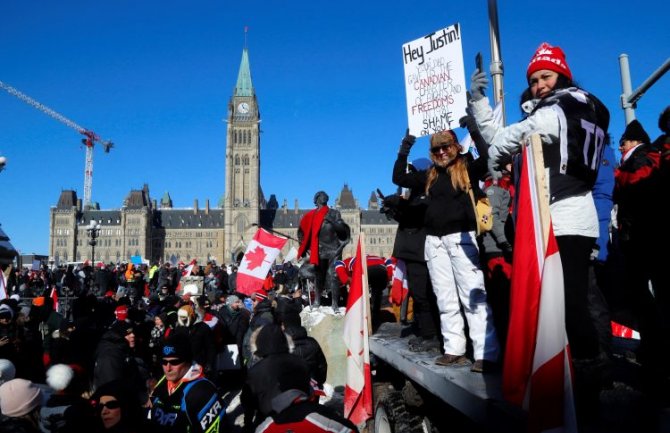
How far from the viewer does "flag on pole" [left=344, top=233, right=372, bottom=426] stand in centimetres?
530

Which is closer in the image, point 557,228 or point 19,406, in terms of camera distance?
point 557,228

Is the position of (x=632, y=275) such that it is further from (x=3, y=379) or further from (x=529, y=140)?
(x=3, y=379)

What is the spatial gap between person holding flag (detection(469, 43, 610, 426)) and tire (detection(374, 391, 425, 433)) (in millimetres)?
2062

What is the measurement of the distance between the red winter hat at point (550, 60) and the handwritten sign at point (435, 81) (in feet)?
9.35

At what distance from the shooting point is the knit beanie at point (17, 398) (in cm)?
312

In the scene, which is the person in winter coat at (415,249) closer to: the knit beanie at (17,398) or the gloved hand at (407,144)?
the gloved hand at (407,144)

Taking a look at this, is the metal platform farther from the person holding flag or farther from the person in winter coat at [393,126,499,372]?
the person holding flag

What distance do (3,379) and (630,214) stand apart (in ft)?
15.6

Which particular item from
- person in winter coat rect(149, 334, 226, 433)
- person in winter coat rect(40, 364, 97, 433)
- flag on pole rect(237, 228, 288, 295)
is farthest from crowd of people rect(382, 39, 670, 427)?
flag on pole rect(237, 228, 288, 295)

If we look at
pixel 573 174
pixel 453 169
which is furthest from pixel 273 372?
pixel 573 174

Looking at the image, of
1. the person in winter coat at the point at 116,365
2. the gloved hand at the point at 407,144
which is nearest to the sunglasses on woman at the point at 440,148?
the gloved hand at the point at 407,144

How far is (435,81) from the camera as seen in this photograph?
6312mm

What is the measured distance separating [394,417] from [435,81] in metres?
3.66

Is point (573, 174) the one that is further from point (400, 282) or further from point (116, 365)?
point (116, 365)
